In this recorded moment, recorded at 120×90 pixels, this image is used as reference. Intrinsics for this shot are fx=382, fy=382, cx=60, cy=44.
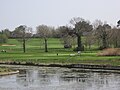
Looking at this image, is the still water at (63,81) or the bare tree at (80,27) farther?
the bare tree at (80,27)

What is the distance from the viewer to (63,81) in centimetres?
5209

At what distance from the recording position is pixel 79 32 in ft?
427

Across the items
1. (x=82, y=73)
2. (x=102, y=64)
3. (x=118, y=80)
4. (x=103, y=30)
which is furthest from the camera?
(x=103, y=30)

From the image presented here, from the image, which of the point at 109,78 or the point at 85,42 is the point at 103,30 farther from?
the point at 109,78

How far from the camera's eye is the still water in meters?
45.5

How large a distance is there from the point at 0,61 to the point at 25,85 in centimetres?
3544

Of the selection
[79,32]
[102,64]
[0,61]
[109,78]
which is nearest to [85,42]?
[79,32]

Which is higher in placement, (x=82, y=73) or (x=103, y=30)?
(x=103, y=30)

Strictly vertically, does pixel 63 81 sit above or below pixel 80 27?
below

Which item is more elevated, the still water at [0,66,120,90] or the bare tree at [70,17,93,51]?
the bare tree at [70,17,93,51]

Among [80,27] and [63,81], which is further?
[80,27]

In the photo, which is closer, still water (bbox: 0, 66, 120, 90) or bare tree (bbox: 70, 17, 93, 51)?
still water (bbox: 0, 66, 120, 90)

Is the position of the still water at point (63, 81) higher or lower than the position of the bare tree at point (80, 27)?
lower

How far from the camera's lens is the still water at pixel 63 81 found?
45.5 metres
